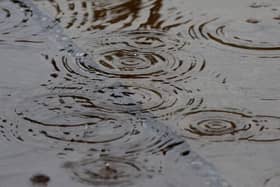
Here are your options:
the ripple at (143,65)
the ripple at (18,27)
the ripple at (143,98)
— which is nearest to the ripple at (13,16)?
the ripple at (18,27)

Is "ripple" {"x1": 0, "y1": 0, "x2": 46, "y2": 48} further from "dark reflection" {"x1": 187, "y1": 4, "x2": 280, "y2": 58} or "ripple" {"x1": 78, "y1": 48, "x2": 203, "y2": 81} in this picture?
"dark reflection" {"x1": 187, "y1": 4, "x2": 280, "y2": 58}

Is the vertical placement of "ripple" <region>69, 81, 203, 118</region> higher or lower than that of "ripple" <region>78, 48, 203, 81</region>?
lower

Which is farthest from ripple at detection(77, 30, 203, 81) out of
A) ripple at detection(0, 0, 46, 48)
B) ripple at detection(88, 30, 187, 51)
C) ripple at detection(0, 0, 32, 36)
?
ripple at detection(0, 0, 32, 36)

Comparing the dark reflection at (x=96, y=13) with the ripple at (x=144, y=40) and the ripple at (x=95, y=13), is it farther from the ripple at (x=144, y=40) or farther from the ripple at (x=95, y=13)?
the ripple at (x=144, y=40)

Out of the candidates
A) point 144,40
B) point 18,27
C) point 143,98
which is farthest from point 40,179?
point 18,27

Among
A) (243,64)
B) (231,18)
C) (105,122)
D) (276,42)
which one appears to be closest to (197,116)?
(105,122)

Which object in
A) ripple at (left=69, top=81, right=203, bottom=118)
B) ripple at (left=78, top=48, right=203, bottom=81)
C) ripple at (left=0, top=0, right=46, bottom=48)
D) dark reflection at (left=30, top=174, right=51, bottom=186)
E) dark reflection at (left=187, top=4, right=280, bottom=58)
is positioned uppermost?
ripple at (left=0, top=0, right=46, bottom=48)

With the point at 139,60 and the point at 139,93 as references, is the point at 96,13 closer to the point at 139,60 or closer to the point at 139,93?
the point at 139,60

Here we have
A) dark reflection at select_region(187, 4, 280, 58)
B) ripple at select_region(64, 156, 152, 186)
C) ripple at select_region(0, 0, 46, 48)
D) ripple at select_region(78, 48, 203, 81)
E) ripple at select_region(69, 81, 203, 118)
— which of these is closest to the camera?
ripple at select_region(64, 156, 152, 186)
